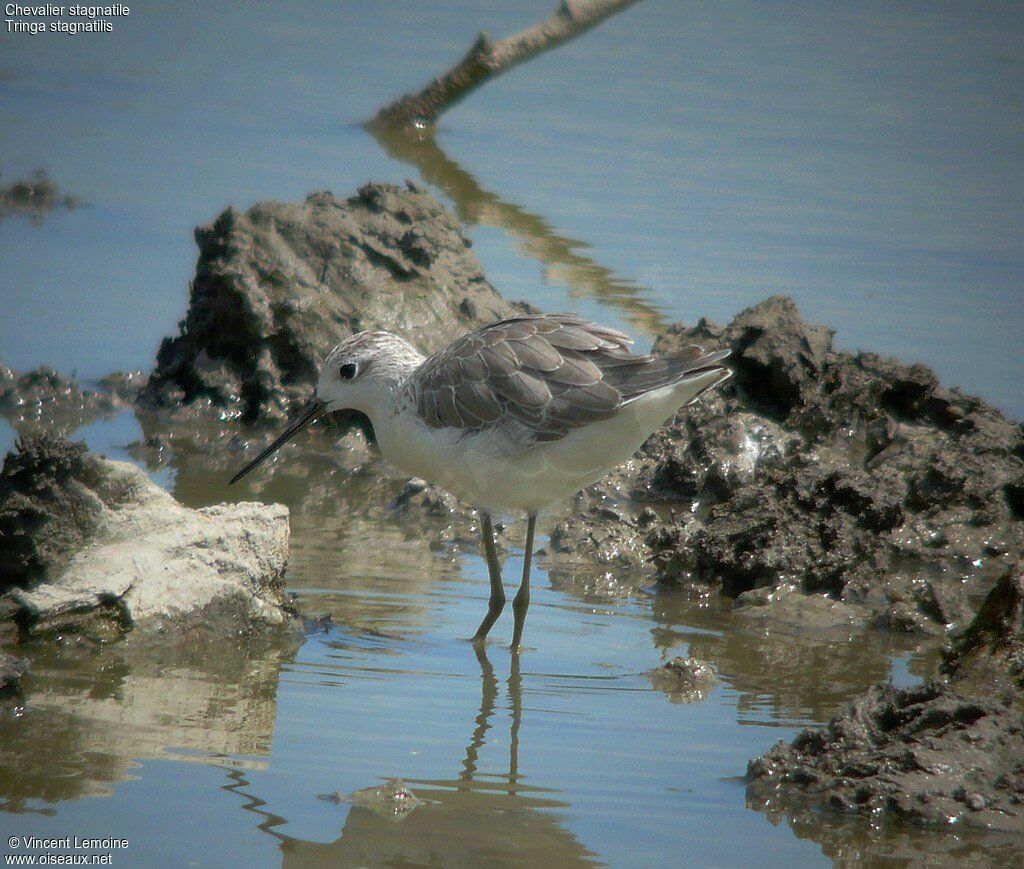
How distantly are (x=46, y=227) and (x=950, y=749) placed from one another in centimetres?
1190

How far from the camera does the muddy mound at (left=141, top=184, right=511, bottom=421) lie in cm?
1058

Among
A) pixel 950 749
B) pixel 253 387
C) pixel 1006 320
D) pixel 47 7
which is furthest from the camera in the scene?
pixel 47 7

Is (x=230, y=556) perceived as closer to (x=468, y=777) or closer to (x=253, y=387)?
(x=468, y=777)

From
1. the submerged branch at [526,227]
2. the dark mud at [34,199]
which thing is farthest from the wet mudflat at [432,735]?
the dark mud at [34,199]

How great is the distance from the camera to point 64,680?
5664 millimetres

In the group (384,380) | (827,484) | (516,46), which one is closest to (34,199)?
(516,46)

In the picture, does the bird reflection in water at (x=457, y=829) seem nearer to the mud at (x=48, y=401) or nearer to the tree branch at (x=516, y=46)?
the mud at (x=48, y=401)

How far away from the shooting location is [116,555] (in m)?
6.29

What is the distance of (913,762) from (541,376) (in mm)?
2832

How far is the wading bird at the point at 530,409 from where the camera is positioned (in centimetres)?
686

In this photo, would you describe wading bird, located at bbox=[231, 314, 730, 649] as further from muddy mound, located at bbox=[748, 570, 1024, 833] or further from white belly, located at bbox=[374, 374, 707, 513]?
muddy mound, located at bbox=[748, 570, 1024, 833]

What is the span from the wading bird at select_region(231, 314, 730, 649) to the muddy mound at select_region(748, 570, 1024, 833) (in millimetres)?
2022

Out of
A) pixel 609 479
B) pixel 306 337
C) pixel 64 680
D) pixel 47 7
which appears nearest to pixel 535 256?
pixel 306 337

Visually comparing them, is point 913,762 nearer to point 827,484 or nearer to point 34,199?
point 827,484
